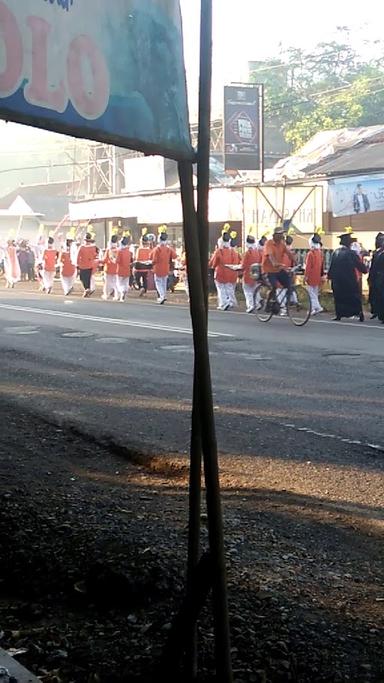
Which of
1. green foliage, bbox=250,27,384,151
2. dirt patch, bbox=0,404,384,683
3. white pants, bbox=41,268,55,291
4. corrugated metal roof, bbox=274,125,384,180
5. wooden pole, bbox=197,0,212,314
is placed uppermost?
green foliage, bbox=250,27,384,151

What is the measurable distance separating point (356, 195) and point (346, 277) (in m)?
6.82

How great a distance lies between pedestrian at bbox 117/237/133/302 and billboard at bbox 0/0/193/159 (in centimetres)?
2241

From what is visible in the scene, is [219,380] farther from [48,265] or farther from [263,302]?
[48,265]

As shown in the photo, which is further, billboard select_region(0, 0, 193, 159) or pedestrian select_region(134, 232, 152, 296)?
pedestrian select_region(134, 232, 152, 296)

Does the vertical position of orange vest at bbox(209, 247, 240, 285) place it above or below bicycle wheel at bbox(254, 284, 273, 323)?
above

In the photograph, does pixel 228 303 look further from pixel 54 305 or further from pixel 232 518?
pixel 232 518

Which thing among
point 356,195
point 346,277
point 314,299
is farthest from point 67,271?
point 346,277

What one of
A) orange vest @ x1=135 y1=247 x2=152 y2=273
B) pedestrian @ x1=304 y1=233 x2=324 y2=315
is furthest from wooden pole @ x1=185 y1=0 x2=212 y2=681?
orange vest @ x1=135 y1=247 x2=152 y2=273

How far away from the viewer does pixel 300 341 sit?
14.2 metres

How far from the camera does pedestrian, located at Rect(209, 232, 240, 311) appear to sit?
72.1 feet

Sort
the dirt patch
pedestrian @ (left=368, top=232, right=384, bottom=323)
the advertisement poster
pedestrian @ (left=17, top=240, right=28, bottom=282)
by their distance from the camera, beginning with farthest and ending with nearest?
1. pedestrian @ (left=17, top=240, right=28, bottom=282)
2. the advertisement poster
3. pedestrian @ (left=368, top=232, right=384, bottom=323)
4. the dirt patch

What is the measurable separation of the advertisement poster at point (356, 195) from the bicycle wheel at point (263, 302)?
14.7 feet

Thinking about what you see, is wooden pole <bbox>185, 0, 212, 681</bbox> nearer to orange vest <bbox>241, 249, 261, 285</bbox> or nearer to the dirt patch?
the dirt patch

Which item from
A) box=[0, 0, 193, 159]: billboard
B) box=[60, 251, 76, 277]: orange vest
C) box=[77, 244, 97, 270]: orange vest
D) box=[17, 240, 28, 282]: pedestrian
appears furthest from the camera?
box=[17, 240, 28, 282]: pedestrian
